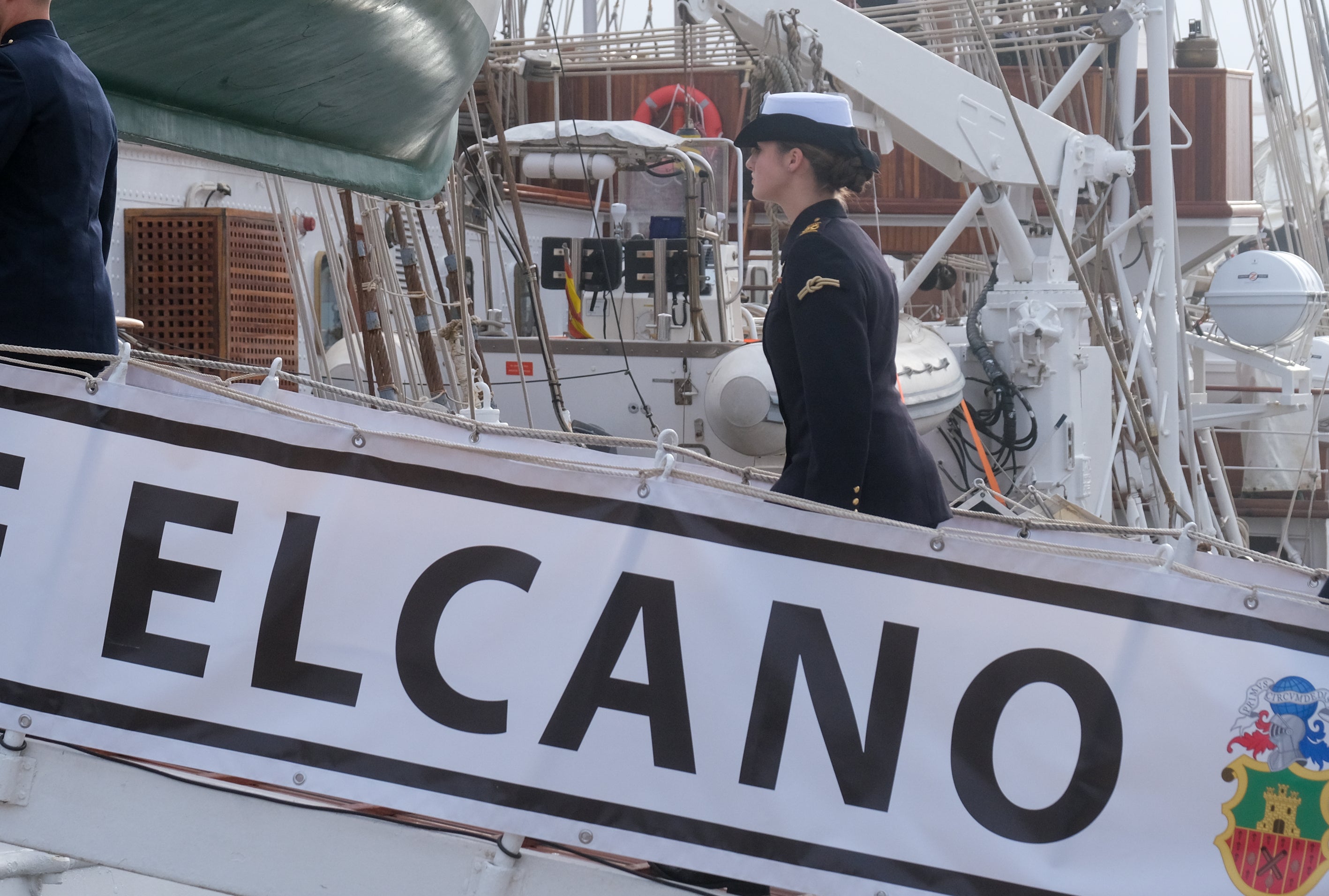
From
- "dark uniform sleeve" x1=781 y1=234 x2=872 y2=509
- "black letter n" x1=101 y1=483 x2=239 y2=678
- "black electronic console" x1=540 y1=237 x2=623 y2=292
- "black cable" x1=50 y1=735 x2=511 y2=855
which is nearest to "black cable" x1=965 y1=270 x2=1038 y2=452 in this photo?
"black electronic console" x1=540 y1=237 x2=623 y2=292

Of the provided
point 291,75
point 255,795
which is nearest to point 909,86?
point 291,75

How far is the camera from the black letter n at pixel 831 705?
1.90 m

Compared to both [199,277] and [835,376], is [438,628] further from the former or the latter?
[199,277]

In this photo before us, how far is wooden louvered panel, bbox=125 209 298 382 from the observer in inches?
236

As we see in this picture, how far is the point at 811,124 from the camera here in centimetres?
224

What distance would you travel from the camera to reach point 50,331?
2.14m

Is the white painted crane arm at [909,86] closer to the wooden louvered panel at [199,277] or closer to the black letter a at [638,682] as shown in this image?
the wooden louvered panel at [199,277]

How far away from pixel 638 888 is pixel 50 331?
1298 millimetres

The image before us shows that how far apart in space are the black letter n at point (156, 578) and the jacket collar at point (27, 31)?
0.82 meters

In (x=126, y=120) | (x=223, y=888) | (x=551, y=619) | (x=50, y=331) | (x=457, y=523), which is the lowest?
(x=223, y=888)

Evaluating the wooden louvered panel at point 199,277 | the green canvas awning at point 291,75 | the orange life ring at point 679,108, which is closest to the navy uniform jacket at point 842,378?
the green canvas awning at point 291,75

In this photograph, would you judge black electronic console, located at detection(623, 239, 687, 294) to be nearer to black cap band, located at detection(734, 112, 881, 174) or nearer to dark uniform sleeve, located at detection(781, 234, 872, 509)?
black cap band, located at detection(734, 112, 881, 174)

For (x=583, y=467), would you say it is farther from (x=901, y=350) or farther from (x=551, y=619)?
(x=901, y=350)

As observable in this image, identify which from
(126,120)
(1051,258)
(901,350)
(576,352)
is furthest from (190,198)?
(1051,258)
